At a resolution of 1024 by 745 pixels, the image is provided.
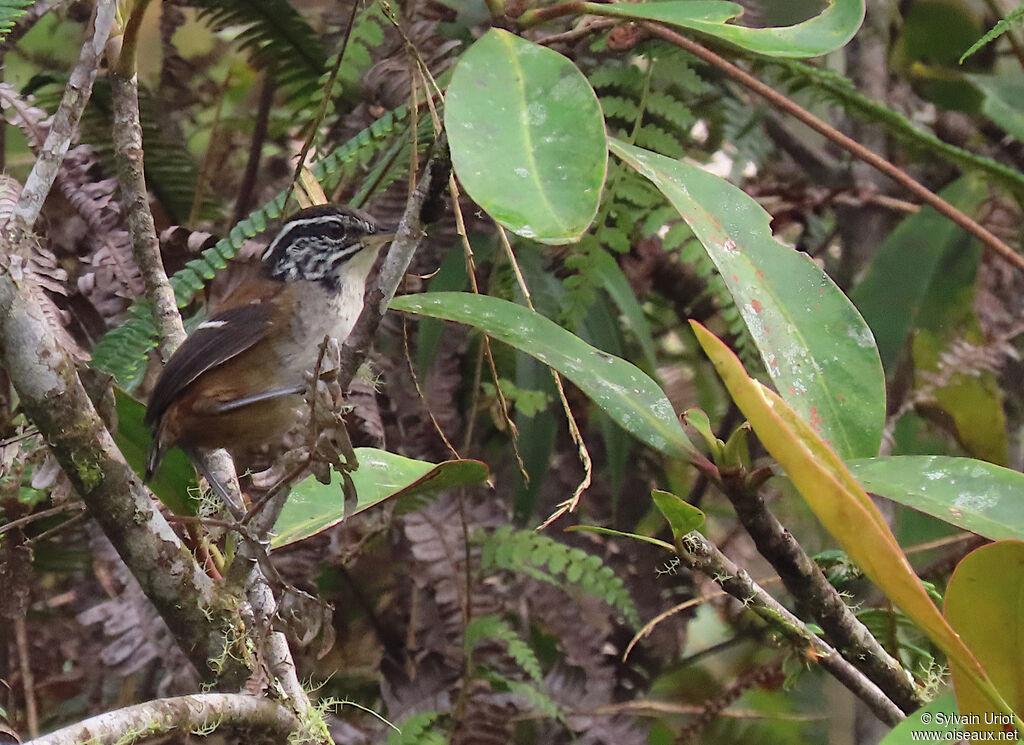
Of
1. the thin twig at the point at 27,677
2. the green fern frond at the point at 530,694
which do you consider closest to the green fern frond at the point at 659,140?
the green fern frond at the point at 530,694

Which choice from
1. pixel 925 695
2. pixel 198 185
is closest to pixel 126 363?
pixel 198 185

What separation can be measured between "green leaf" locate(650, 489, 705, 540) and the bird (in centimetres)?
76

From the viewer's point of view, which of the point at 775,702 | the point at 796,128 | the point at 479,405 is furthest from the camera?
the point at 796,128

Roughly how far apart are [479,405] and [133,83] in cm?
120

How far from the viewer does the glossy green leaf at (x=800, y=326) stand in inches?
51.4

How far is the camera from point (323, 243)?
7.41 feet

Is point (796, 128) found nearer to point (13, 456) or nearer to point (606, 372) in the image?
point (606, 372)

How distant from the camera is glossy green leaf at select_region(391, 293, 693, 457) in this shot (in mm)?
1330

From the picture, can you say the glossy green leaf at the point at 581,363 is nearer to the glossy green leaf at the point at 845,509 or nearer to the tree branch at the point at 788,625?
the tree branch at the point at 788,625

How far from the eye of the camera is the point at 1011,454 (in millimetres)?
2975

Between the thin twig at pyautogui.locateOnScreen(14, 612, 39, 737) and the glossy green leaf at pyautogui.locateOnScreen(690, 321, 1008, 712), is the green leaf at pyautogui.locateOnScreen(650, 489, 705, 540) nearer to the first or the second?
the glossy green leaf at pyautogui.locateOnScreen(690, 321, 1008, 712)

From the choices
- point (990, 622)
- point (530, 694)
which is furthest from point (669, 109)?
point (990, 622)

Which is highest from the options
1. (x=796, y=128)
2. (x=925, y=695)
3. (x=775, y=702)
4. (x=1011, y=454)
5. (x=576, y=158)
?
(x=576, y=158)

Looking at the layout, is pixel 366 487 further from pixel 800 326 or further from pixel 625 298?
pixel 625 298
